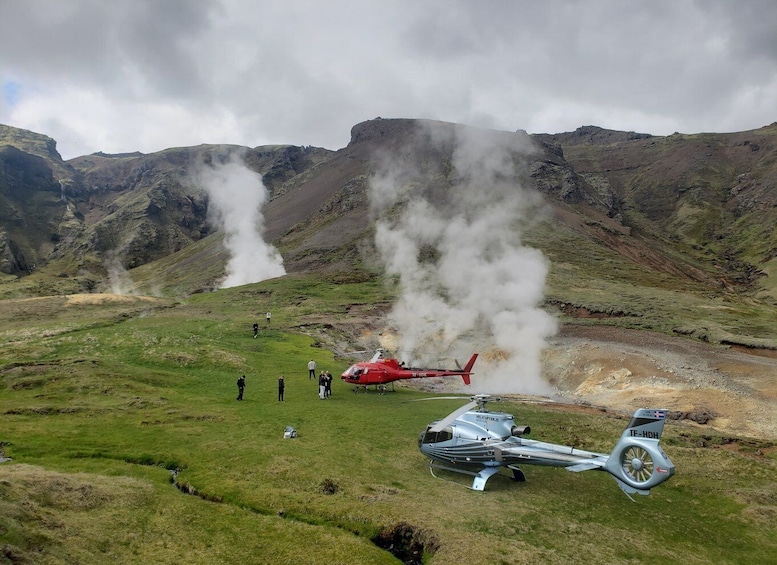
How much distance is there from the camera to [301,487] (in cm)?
1875

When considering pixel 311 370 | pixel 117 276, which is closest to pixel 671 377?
pixel 311 370

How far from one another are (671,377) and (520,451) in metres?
A: 28.9

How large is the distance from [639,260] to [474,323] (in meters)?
85.2

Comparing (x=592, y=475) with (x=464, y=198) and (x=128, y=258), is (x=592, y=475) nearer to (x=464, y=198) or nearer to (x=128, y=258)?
(x=464, y=198)

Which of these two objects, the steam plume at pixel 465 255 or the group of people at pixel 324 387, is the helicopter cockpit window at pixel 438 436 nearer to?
the group of people at pixel 324 387

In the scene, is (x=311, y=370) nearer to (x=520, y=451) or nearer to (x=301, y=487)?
(x=301, y=487)

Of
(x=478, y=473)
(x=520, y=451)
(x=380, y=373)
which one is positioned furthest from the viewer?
(x=380, y=373)

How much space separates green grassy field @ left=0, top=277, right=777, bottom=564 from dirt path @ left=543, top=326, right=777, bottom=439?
19.4 feet

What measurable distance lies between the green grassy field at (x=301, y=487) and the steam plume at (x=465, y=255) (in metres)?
19.4

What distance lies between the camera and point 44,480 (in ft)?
49.9

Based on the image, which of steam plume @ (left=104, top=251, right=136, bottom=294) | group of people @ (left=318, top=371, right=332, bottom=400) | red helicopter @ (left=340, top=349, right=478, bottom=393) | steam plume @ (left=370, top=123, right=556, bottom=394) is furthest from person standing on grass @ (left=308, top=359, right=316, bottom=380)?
steam plume @ (left=104, top=251, right=136, bottom=294)

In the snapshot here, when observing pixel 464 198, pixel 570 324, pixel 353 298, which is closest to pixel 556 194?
pixel 464 198

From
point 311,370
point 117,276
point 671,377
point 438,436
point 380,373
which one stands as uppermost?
point 117,276

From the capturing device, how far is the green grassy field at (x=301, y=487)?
1415cm
